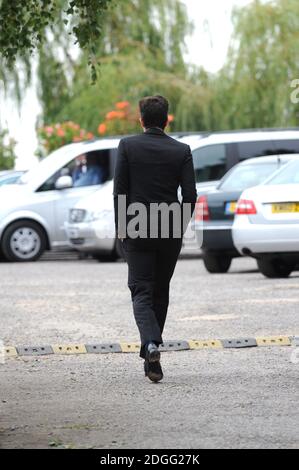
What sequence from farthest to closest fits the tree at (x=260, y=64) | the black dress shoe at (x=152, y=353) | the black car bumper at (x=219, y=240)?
the tree at (x=260, y=64), the black car bumper at (x=219, y=240), the black dress shoe at (x=152, y=353)

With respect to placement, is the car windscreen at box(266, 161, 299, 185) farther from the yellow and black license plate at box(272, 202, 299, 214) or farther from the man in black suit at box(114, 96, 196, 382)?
the man in black suit at box(114, 96, 196, 382)

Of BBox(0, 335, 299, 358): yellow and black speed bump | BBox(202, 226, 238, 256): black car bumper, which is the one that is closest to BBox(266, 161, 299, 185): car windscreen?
BBox(202, 226, 238, 256): black car bumper

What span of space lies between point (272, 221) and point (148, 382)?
9.07 m

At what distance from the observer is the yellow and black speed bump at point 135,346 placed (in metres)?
11.5

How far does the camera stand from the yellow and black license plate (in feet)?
59.9

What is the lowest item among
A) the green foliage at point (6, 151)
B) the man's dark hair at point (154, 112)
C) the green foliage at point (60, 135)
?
the green foliage at point (6, 151)

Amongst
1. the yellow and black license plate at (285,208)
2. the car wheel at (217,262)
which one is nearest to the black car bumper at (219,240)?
the car wheel at (217,262)

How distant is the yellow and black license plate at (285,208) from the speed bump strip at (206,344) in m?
6.42

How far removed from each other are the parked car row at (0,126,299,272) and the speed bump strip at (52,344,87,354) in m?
12.8

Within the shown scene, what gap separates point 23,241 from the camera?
2614 cm

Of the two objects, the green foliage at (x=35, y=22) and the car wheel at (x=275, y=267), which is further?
the car wheel at (x=275, y=267)

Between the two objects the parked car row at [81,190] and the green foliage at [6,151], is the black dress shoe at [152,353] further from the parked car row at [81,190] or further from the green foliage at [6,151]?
the green foliage at [6,151]
